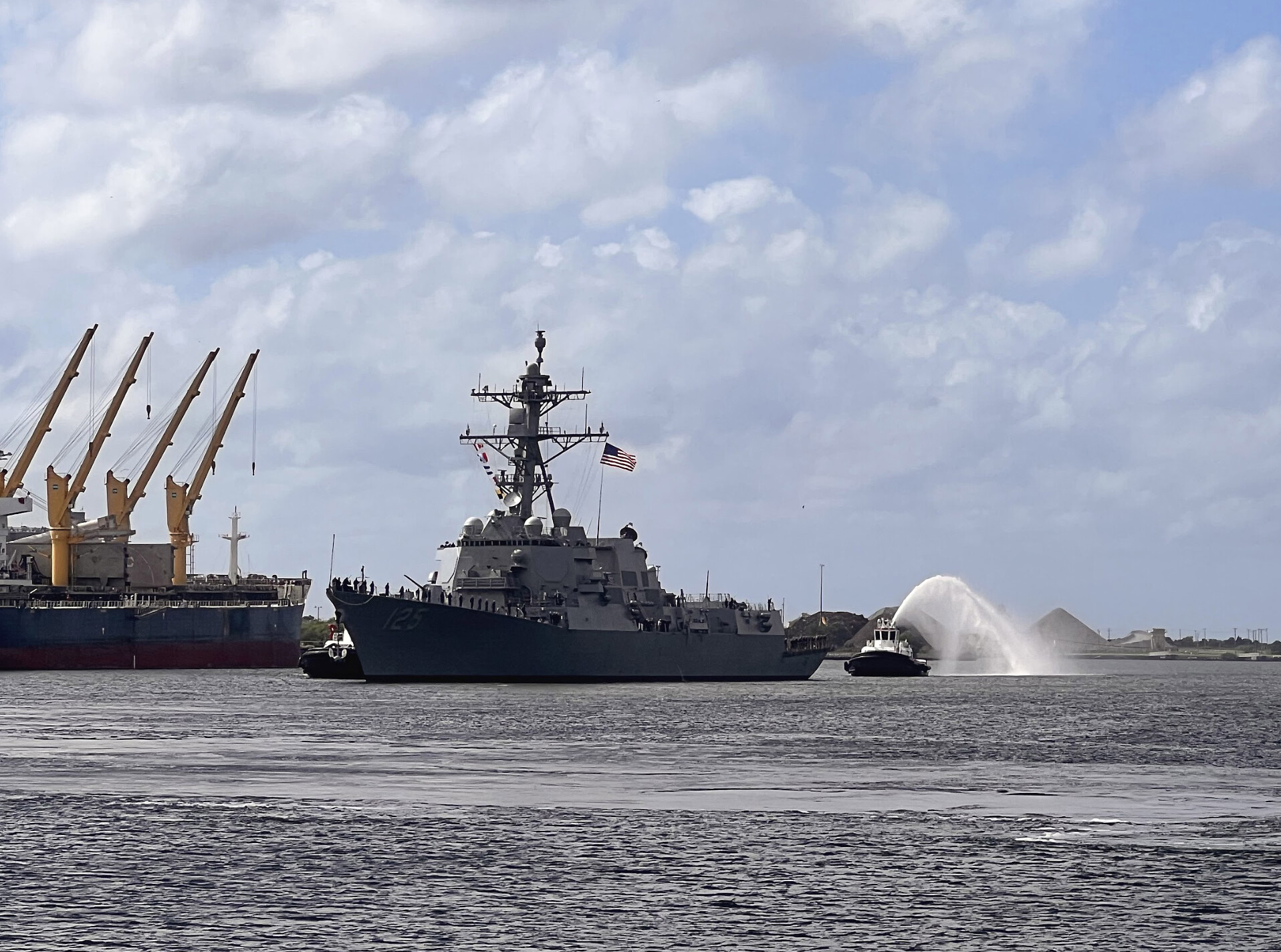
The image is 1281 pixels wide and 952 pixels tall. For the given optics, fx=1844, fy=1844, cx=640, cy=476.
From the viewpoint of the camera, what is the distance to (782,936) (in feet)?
60.8

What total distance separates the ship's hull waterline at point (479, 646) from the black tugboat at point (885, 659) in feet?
112

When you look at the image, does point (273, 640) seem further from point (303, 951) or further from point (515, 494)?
point (303, 951)

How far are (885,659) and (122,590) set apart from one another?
160 ft

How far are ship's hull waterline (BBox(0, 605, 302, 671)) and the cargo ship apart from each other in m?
0.07

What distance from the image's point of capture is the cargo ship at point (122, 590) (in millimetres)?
106062

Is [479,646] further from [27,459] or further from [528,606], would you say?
[27,459]

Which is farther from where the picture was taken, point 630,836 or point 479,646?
point 479,646

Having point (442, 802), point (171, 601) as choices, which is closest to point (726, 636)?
point (171, 601)

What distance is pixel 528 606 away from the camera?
73.3 metres

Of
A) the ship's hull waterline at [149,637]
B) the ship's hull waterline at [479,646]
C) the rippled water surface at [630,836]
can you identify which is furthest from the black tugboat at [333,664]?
the rippled water surface at [630,836]

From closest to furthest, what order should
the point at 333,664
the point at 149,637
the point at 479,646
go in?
the point at 479,646 → the point at 333,664 → the point at 149,637

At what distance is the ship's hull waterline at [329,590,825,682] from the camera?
71.7 m

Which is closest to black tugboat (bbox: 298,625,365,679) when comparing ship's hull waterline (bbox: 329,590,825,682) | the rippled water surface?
ship's hull waterline (bbox: 329,590,825,682)

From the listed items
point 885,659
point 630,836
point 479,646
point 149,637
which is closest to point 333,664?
point 479,646
